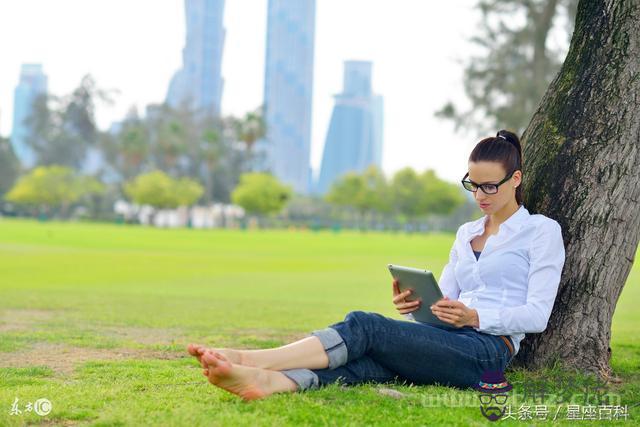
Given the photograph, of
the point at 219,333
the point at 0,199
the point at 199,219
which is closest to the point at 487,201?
the point at 219,333

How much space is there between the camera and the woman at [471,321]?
12.9ft

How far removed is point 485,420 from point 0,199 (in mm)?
101865

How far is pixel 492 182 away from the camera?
442 centimetres

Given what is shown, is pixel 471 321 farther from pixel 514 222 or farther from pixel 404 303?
pixel 514 222

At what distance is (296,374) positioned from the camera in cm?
392

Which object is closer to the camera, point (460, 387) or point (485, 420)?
point (485, 420)

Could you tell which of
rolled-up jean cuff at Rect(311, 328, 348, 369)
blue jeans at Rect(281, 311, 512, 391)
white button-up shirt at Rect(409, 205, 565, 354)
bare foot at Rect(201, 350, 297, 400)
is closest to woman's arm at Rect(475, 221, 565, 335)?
white button-up shirt at Rect(409, 205, 565, 354)

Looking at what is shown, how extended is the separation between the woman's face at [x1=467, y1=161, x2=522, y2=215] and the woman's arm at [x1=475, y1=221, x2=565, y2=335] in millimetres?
306

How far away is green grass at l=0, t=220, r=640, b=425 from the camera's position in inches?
145

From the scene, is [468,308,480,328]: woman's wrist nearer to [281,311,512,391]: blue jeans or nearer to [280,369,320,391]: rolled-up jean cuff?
[281,311,512,391]: blue jeans

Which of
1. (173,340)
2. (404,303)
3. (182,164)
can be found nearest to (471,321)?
(404,303)

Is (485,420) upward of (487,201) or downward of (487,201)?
downward

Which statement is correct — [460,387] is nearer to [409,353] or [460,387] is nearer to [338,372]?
[409,353]

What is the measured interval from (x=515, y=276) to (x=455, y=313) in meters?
0.43
